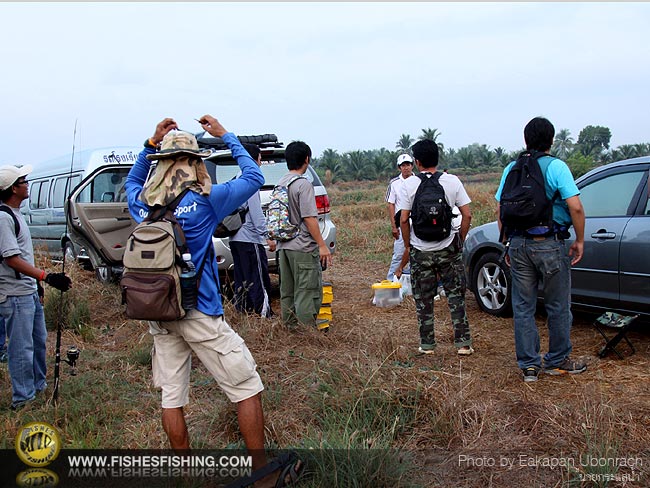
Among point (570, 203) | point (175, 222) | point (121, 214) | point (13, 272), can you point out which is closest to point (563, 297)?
point (570, 203)

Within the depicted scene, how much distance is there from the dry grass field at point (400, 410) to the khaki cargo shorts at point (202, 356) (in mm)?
518

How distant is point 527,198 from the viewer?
4.29 meters

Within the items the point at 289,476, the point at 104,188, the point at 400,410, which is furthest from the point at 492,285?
the point at 104,188

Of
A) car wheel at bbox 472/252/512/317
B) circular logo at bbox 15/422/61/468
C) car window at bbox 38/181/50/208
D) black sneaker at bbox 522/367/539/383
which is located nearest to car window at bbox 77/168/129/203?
car window at bbox 38/181/50/208

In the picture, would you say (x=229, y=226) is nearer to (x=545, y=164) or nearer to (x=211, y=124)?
(x=211, y=124)

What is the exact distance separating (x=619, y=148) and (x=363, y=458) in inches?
2023

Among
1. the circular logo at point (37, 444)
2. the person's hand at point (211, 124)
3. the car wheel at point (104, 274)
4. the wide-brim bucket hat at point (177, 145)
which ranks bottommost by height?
the circular logo at point (37, 444)

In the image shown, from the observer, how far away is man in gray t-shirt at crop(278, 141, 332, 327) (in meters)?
5.40

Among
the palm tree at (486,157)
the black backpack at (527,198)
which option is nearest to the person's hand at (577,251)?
the black backpack at (527,198)

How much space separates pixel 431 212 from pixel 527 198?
0.82 meters

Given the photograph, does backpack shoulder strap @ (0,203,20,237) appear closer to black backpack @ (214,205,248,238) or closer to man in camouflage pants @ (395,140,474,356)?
black backpack @ (214,205,248,238)

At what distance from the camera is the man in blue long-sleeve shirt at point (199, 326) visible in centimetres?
296

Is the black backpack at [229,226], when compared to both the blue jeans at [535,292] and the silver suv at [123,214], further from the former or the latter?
the blue jeans at [535,292]

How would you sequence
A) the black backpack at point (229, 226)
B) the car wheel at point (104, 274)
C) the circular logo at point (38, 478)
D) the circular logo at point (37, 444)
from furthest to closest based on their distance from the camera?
the car wheel at point (104, 274)
the black backpack at point (229, 226)
the circular logo at point (37, 444)
the circular logo at point (38, 478)
